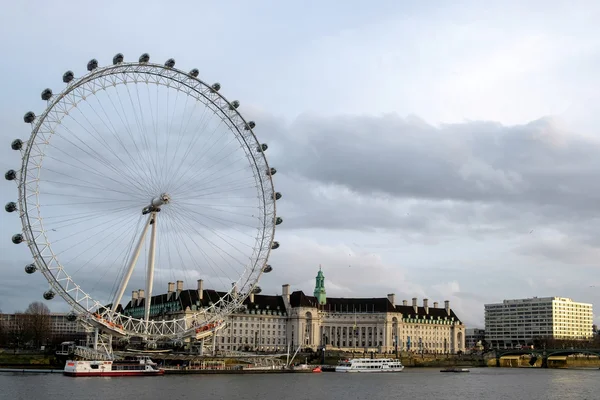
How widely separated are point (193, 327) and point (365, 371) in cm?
3404

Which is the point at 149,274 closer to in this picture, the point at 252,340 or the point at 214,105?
the point at 214,105

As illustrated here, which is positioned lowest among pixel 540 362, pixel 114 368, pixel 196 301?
pixel 540 362

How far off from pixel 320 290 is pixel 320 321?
8.40 m

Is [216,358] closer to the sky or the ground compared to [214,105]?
closer to the ground

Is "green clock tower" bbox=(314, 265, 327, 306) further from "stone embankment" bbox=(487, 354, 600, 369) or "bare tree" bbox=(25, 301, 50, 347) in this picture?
"bare tree" bbox=(25, 301, 50, 347)

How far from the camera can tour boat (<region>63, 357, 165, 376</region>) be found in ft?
268

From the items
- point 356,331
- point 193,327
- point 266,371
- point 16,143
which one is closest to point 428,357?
point 356,331

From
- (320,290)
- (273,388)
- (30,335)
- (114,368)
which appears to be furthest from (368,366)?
(30,335)

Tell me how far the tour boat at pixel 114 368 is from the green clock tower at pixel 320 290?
85.2 meters

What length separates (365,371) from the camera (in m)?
112

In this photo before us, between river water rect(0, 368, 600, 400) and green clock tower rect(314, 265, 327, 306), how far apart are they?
270 feet

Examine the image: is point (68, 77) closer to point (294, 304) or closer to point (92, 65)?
point (92, 65)

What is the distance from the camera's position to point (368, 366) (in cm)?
11438

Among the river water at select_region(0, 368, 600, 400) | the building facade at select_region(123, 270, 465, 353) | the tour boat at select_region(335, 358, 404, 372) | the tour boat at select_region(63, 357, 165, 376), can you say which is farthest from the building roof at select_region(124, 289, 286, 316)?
the river water at select_region(0, 368, 600, 400)
